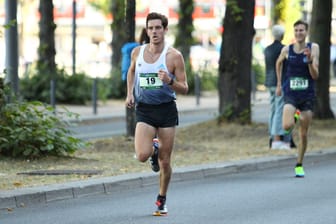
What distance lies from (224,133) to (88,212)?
28.2 ft

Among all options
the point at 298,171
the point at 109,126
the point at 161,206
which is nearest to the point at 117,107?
the point at 109,126

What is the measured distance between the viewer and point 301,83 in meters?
13.2

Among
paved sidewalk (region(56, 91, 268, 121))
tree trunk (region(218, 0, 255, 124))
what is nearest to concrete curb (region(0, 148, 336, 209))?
tree trunk (region(218, 0, 255, 124))

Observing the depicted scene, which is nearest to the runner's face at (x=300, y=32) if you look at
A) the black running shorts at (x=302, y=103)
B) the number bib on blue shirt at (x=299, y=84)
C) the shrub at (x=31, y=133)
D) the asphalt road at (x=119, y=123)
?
the number bib on blue shirt at (x=299, y=84)

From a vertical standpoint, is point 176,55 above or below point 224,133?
above

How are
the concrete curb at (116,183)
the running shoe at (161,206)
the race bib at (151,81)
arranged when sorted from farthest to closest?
the concrete curb at (116,183) < the running shoe at (161,206) < the race bib at (151,81)

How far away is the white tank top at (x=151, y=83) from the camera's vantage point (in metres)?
9.55

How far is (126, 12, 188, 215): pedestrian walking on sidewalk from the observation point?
9562 mm

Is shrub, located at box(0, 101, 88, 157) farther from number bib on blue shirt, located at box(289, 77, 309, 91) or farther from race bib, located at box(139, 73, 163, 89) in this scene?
race bib, located at box(139, 73, 163, 89)

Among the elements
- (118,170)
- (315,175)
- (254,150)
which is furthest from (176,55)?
(254,150)

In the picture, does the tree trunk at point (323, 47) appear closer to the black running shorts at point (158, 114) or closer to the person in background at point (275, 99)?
the person in background at point (275, 99)

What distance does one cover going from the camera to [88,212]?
1016 centimetres

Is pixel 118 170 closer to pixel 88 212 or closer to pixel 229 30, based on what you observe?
pixel 88 212

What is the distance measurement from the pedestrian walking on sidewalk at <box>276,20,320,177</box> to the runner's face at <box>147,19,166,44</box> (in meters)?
3.68
